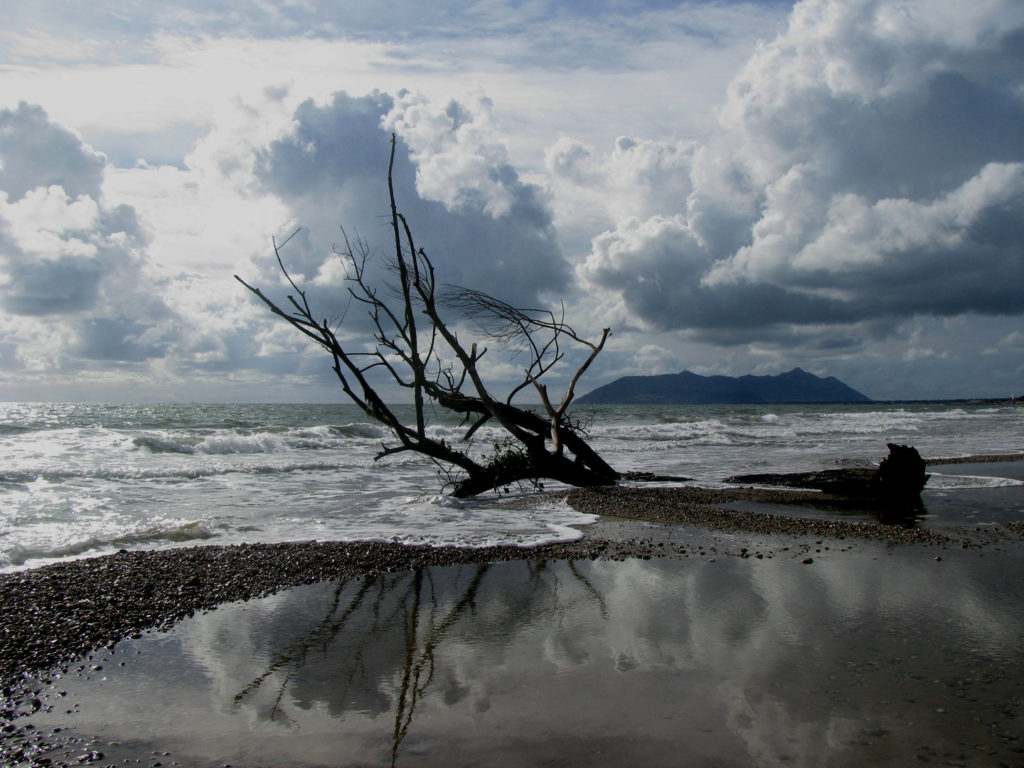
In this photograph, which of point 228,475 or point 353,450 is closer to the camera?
point 228,475

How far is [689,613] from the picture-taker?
5.07 meters

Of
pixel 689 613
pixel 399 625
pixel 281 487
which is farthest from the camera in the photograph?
pixel 281 487

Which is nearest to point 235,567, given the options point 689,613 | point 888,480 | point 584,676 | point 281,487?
point 584,676

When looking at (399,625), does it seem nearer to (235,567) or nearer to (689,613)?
(689,613)

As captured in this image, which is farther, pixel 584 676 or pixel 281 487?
pixel 281 487

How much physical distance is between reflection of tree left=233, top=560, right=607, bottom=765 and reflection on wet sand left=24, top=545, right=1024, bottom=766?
0.06 feet

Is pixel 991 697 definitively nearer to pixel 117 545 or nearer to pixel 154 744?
pixel 154 744

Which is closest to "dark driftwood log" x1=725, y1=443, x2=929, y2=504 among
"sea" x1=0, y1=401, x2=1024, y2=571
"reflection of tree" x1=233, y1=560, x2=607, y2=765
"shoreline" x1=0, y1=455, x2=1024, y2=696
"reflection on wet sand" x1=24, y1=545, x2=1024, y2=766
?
"sea" x1=0, y1=401, x2=1024, y2=571

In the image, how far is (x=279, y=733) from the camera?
3383 millimetres

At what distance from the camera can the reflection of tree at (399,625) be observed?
384 cm

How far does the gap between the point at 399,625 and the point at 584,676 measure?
5.26 feet

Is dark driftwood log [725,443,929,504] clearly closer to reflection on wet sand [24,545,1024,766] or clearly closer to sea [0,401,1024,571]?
sea [0,401,1024,571]

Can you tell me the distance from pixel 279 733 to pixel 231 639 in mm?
1598

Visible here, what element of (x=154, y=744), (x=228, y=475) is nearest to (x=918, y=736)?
(x=154, y=744)
